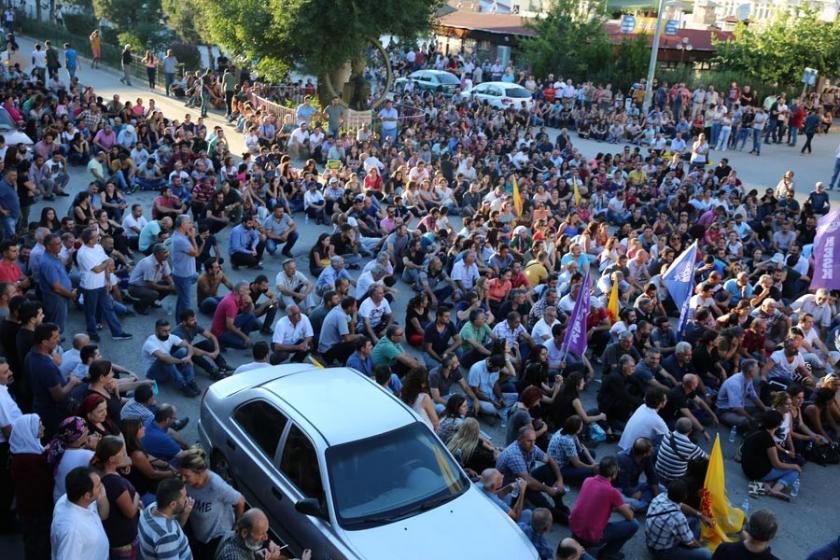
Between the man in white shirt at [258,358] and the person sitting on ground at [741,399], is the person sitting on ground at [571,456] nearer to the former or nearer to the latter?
the person sitting on ground at [741,399]

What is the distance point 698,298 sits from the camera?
13297 millimetres

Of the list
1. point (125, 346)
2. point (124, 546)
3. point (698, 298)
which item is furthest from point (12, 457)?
point (698, 298)

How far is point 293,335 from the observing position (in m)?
10.7

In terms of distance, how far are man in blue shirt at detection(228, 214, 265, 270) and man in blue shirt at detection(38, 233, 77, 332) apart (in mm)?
4229

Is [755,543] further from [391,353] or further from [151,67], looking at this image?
[151,67]

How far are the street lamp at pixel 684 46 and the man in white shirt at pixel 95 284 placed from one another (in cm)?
3595

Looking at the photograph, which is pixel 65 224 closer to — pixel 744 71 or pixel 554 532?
pixel 554 532

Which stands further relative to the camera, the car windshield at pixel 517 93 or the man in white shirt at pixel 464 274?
the car windshield at pixel 517 93

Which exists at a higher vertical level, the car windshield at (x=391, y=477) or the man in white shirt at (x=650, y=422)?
the car windshield at (x=391, y=477)

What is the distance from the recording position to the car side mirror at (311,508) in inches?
259

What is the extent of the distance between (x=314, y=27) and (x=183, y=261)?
15.3 meters

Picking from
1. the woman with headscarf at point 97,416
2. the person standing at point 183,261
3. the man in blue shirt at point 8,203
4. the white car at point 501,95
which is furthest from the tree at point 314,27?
the woman with headscarf at point 97,416

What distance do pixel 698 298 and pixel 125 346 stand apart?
28.1ft

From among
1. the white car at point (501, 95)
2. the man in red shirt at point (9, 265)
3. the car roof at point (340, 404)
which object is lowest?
the car roof at point (340, 404)
